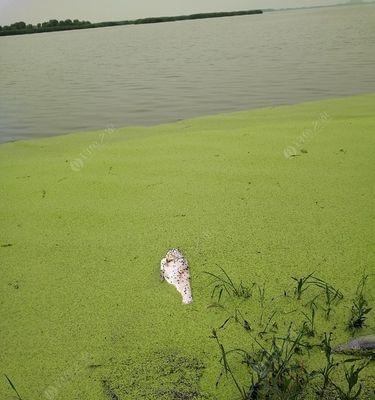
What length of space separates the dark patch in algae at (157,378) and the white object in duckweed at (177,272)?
10.5 inches

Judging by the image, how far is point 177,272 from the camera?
1575 mm

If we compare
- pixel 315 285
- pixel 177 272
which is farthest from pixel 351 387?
pixel 177 272

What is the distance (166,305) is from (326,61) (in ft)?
26.2

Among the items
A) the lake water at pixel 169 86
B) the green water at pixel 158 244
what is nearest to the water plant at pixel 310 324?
the green water at pixel 158 244

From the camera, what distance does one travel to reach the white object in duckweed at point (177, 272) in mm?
1498

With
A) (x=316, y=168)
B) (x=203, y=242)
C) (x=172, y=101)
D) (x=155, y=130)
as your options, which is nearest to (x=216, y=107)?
(x=172, y=101)

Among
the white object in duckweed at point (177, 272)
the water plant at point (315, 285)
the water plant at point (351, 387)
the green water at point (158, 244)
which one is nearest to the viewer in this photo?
the water plant at point (351, 387)

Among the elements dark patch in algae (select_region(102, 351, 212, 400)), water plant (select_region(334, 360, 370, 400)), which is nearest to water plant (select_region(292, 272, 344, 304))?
water plant (select_region(334, 360, 370, 400))

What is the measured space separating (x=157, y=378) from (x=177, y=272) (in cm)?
47

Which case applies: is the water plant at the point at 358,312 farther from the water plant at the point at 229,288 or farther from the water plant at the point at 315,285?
the water plant at the point at 229,288

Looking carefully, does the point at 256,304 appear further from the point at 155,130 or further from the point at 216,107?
the point at 216,107

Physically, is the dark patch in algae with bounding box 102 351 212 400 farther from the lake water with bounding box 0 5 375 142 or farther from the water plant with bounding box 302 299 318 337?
the lake water with bounding box 0 5 375 142

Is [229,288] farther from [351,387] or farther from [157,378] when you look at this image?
[351,387]

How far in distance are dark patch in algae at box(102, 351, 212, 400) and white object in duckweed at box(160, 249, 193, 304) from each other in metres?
0.27
